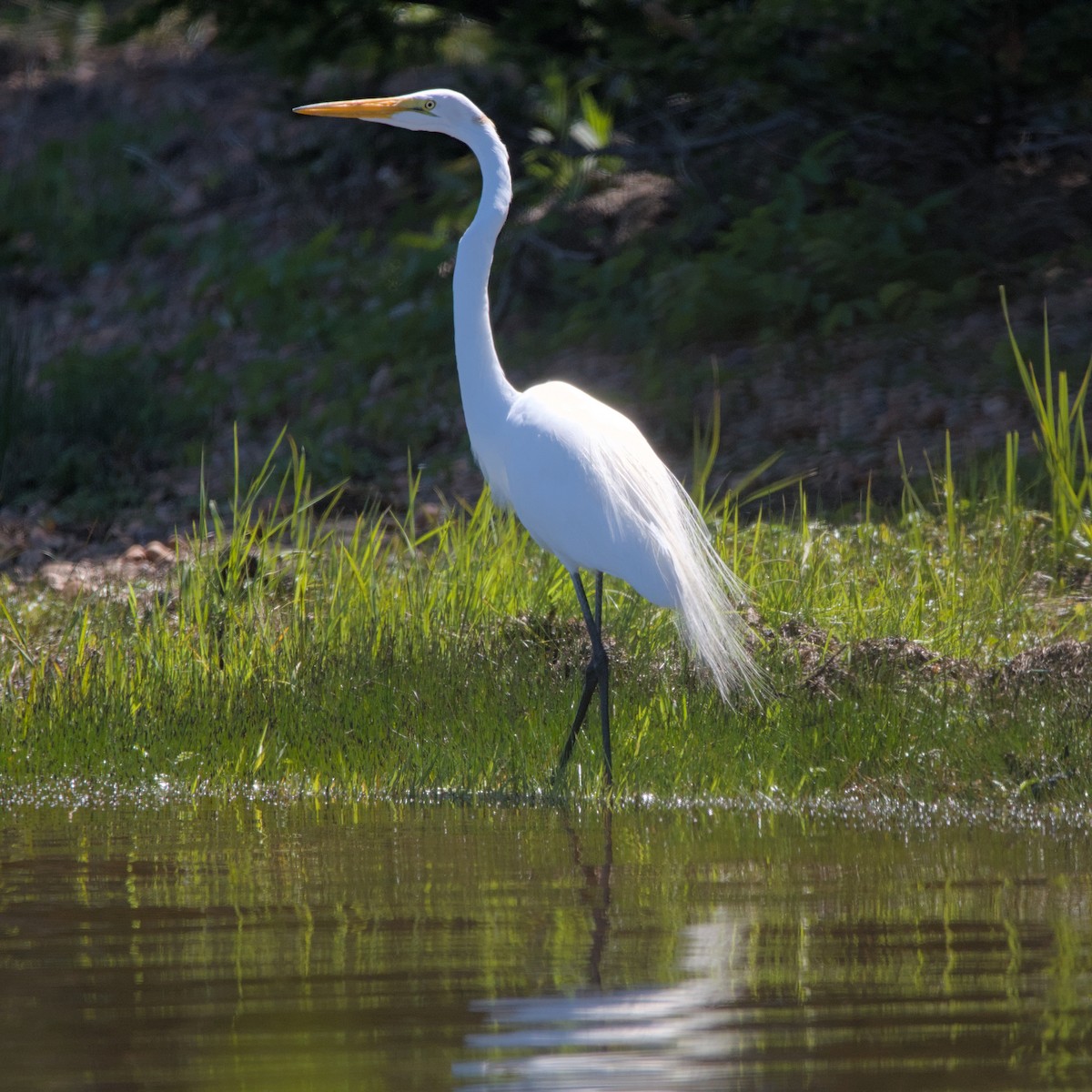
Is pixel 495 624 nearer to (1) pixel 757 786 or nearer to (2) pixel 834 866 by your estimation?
(1) pixel 757 786

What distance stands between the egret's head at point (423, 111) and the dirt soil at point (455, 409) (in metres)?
2.08

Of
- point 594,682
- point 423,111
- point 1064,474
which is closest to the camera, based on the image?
point 594,682

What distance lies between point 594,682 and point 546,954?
248 cm

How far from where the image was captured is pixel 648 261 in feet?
36.2

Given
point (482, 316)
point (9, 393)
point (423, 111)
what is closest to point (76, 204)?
point (9, 393)

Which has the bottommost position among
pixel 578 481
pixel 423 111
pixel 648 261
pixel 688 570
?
pixel 688 570

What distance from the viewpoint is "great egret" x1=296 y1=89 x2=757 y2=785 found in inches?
217

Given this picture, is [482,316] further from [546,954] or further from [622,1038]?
[622,1038]

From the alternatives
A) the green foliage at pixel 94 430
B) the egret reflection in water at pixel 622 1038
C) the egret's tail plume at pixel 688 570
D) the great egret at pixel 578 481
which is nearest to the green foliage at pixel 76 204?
the green foliage at pixel 94 430

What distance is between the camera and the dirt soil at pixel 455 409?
354 inches

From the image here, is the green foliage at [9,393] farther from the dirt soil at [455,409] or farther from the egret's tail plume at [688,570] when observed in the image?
the egret's tail plume at [688,570]

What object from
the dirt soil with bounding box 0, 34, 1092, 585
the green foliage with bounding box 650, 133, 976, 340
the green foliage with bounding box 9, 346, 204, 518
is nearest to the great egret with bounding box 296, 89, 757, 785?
the dirt soil with bounding box 0, 34, 1092, 585

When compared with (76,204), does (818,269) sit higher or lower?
lower

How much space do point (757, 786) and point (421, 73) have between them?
10491 mm
